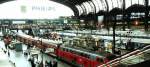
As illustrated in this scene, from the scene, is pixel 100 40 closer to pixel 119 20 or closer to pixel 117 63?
pixel 119 20

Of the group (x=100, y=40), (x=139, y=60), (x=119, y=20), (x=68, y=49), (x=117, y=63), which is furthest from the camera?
(x=119, y=20)

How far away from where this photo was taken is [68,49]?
27.8 metres

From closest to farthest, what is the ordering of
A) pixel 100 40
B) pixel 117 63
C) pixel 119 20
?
pixel 117 63
pixel 100 40
pixel 119 20

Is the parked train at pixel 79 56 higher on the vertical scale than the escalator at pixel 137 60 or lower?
lower

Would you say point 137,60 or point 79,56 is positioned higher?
point 137,60

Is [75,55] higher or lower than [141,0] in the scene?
lower

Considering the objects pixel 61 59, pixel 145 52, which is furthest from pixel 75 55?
pixel 145 52

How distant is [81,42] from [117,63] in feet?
69.8

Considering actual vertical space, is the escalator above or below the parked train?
above

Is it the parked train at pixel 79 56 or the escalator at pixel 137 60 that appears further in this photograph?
the parked train at pixel 79 56

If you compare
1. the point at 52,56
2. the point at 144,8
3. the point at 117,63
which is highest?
the point at 144,8

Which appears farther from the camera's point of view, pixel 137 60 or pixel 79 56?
pixel 79 56

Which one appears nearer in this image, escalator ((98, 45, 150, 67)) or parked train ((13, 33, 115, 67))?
escalator ((98, 45, 150, 67))

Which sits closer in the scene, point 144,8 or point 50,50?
point 144,8
